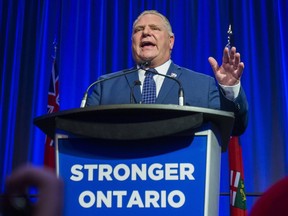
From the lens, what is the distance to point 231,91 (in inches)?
47.8

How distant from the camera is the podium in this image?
0.84 m

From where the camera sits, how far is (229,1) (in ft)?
12.5

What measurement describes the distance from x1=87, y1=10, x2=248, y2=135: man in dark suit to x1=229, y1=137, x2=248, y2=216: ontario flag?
1478mm

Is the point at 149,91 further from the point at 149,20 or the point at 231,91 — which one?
the point at 149,20

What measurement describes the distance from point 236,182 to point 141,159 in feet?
7.51

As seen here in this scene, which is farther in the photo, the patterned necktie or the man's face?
the man's face

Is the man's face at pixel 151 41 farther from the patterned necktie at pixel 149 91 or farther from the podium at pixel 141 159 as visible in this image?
the podium at pixel 141 159

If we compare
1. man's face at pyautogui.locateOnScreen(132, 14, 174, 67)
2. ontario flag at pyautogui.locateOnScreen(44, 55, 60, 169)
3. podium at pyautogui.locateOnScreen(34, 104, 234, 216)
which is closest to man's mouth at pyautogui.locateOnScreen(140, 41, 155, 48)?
man's face at pyautogui.locateOnScreen(132, 14, 174, 67)

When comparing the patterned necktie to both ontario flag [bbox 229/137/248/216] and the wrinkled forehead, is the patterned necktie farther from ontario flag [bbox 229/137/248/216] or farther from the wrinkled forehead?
ontario flag [bbox 229/137/248/216]

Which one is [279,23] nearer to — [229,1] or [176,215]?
[229,1]

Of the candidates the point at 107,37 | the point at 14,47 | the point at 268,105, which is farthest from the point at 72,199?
the point at 14,47

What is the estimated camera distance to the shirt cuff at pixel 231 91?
3.94 ft

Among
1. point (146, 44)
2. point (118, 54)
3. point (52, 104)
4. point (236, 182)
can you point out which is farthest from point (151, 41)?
point (118, 54)

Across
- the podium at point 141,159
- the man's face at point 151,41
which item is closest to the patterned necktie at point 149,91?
the man's face at point 151,41
